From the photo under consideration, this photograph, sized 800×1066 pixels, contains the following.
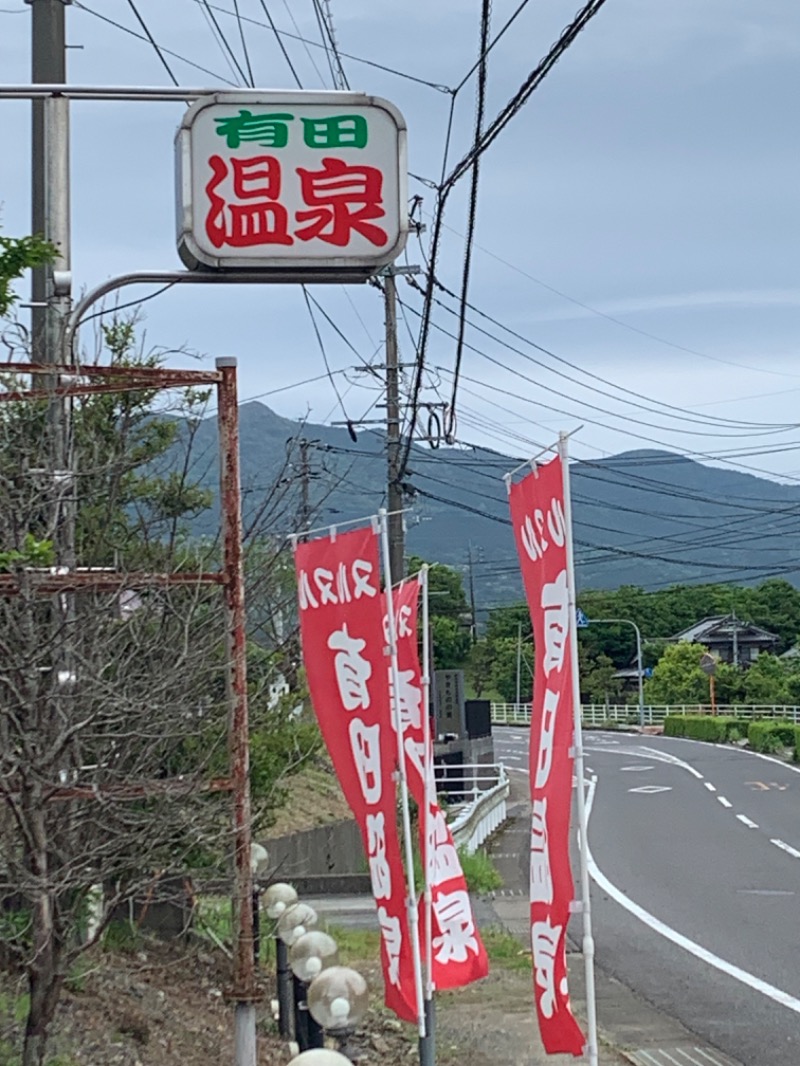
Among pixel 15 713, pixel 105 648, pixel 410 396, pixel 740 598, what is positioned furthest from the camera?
pixel 740 598

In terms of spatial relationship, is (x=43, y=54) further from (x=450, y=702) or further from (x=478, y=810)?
(x=450, y=702)

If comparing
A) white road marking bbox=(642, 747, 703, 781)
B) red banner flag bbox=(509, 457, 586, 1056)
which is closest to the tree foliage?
red banner flag bbox=(509, 457, 586, 1056)

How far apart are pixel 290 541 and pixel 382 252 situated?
2.73 metres

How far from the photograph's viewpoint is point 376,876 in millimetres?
7367

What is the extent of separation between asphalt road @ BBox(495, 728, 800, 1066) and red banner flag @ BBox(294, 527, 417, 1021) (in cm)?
328

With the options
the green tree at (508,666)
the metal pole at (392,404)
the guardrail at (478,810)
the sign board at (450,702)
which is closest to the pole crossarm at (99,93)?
the guardrail at (478,810)

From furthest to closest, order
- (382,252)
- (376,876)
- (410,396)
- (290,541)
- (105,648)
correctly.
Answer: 1. (410,396)
2. (290,541)
3. (376,876)
4. (382,252)
5. (105,648)

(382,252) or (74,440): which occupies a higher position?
(382,252)

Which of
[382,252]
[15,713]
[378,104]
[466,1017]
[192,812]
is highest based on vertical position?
[378,104]

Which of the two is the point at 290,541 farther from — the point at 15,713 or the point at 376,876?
the point at 15,713

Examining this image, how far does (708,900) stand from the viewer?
17.2 metres

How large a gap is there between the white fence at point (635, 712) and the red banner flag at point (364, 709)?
50964 mm

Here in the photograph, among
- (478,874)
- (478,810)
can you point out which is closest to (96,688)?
(478,874)

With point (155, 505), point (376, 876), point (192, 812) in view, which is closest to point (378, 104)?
point (155, 505)
